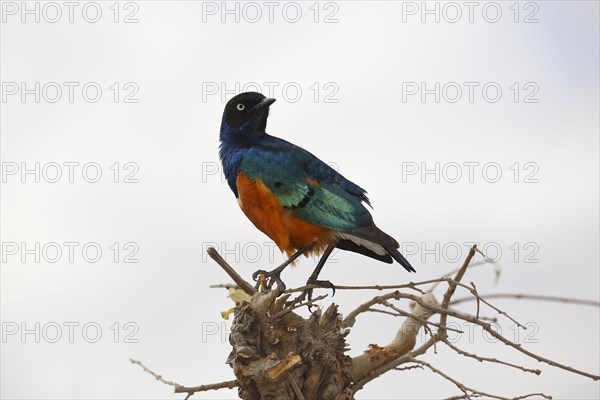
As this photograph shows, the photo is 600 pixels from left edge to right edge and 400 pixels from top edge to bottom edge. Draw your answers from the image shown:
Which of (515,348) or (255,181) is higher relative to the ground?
(255,181)

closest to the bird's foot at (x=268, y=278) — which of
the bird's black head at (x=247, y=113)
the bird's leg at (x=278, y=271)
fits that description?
the bird's leg at (x=278, y=271)

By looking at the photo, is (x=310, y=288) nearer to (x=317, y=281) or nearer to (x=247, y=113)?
(x=317, y=281)

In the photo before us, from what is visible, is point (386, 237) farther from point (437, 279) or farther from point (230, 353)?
point (230, 353)

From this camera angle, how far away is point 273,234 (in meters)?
6.52

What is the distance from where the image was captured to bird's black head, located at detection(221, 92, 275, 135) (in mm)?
7094

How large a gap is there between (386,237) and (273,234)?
2.96 feet

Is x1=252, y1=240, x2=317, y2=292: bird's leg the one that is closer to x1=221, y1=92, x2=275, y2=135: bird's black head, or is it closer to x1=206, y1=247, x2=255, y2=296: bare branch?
x1=206, y1=247, x2=255, y2=296: bare branch

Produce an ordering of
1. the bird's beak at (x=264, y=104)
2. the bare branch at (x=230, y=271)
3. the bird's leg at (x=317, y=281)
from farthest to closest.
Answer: the bird's beak at (x=264, y=104) < the bird's leg at (x=317, y=281) < the bare branch at (x=230, y=271)

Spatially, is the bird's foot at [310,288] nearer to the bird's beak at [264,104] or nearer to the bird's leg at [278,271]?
the bird's leg at [278,271]

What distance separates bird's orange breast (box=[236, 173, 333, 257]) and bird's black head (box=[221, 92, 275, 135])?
664 millimetres

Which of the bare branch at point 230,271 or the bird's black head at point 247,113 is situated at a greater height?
the bird's black head at point 247,113

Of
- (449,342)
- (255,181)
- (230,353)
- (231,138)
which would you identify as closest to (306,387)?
(230,353)

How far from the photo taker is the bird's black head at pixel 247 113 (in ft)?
23.3

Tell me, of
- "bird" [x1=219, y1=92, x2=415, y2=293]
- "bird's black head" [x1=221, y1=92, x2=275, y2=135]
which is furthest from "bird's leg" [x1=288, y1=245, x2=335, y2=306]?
"bird's black head" [x1=221, y1=92, x2=275, y2=135]
